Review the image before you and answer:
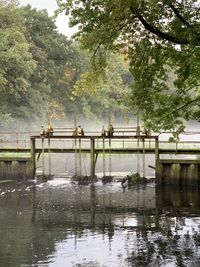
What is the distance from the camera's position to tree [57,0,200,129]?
58.1 feet

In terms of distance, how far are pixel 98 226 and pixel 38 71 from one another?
44.8 metres

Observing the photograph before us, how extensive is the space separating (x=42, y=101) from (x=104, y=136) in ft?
105

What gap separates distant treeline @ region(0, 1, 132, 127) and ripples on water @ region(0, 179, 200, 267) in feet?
76.4

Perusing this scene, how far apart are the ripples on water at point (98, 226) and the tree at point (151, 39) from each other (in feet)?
15.1

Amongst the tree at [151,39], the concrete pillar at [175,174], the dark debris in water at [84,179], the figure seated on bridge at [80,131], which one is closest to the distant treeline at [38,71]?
the figure seated on bridge at [80,131]

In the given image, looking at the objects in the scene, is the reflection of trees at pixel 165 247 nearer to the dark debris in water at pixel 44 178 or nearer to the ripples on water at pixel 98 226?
the ripples on water at pixel 98 226

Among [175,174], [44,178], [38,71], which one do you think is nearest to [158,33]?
[175,174]

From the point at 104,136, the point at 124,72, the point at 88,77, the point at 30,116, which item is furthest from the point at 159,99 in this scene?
the point at 124,72

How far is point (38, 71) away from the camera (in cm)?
6278

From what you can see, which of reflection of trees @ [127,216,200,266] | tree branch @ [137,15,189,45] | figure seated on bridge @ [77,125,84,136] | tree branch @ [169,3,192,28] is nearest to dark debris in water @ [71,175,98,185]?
figure seated on bridge @ [77,125,84,136]

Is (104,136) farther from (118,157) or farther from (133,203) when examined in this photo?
(118,157)

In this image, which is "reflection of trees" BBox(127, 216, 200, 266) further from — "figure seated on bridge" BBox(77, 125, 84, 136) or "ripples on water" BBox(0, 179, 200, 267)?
"figure seated on bridge" BBox(77, 125, 84, 136)

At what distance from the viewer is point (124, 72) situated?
280ft

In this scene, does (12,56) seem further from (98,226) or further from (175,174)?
(98,226)
